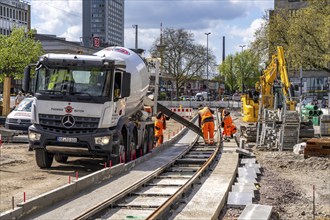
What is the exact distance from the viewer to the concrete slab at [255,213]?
8.01m

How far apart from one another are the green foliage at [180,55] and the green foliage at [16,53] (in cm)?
3015

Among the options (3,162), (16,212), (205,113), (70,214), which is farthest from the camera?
(205,113)

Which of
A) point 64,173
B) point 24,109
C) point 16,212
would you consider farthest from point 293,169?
point 24,109

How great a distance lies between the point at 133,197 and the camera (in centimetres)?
1012

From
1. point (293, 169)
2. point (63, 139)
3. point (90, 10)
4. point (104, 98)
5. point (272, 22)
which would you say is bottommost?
point (293, 169)

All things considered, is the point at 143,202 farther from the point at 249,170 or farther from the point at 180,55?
the point at 180,55

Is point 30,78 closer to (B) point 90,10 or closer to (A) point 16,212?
(A) point 16,212

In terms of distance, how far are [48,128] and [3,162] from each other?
267 cm

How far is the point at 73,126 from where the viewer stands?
13.2 m

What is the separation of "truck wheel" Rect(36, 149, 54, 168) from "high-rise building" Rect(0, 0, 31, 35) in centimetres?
8023

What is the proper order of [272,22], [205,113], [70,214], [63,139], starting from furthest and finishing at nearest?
[272,22], [205,113], [63,139], [70,214]

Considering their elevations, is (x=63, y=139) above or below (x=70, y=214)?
above

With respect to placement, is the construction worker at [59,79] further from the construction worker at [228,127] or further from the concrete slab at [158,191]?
the construction worker at [228,127]

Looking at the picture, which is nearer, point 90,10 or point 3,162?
point 3,162
